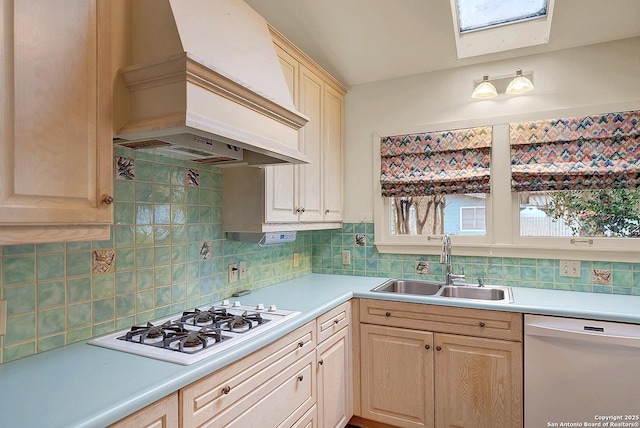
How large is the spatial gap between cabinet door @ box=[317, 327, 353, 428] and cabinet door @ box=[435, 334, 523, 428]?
0.53 m

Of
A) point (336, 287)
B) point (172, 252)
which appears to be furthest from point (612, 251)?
point (172, 252)

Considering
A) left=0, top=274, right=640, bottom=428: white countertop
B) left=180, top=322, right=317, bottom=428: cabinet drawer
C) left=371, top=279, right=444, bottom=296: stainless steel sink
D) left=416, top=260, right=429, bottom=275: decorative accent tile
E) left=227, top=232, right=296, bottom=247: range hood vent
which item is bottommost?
left=180, top=322, right=317, bottom=428: cabinet drawer

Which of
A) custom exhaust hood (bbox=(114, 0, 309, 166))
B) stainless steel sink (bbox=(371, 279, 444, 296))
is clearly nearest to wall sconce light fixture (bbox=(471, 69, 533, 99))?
stainless steel sink (bbox=(371, 279, 444, 296))

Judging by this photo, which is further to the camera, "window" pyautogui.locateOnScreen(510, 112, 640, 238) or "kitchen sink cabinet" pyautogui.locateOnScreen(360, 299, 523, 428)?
"window" pyautogui.locateOnScreen(510, 112, 640, 238)

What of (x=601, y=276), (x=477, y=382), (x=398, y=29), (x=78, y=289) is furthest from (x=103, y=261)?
(x=601, y=276)

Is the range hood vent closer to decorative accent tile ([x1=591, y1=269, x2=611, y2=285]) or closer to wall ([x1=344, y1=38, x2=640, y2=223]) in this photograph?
wall ([x1=344, y1=38, x2=640, y2=223])

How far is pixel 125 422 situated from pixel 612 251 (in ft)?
8.59

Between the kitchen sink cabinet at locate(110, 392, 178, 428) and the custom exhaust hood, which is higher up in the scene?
the custom exhaust hood

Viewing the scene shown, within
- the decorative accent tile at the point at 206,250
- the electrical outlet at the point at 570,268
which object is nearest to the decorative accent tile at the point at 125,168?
the decorative accent tile at the point at 206,250

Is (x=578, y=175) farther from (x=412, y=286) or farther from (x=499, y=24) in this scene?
(x=412, y=286)

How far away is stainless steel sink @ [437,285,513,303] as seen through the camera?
93.4 inches

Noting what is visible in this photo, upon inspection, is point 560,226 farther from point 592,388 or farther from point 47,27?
point 47,27

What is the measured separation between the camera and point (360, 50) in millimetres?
2629

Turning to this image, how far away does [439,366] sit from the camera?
2119 millimetres
